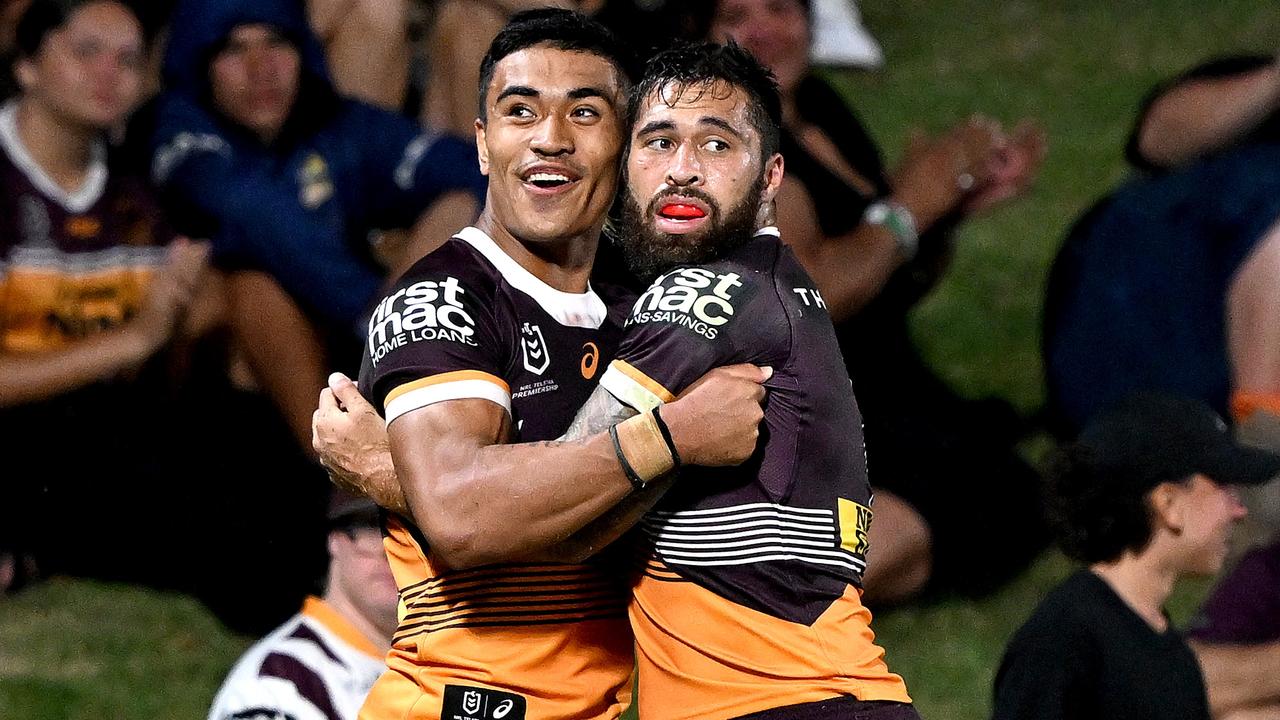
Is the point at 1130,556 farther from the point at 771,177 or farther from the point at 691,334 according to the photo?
the point at 691,334

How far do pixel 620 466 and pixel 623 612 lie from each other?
1.79ft

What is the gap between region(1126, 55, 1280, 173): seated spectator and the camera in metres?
6.26

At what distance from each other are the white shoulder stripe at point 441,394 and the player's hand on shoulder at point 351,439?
0.69 ft

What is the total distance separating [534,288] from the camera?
141 inches

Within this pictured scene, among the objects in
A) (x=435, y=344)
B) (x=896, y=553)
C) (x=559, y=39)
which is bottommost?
(x=896, y=553)

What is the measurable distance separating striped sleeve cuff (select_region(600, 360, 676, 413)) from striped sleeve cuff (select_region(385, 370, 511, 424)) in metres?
0.21

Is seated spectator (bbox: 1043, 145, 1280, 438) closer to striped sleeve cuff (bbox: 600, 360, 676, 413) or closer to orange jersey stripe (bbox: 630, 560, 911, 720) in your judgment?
orange jersey stripe (bbox: 630, 560, 911, 720)

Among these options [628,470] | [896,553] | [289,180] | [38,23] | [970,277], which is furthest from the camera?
[970,277]

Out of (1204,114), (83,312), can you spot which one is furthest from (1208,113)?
(83,312)

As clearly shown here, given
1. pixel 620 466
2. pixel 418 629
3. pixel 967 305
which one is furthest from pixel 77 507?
pixel 967 305

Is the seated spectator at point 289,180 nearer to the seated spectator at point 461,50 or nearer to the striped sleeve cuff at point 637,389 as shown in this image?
the seated spectator at point 461,50

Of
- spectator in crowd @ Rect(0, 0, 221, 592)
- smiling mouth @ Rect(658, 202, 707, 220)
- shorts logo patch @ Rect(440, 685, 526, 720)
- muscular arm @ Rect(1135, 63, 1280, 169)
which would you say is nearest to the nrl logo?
smiling mouth @ Rect(658, 202, 707, 220)

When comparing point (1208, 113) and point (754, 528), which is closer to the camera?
point (754, 528)

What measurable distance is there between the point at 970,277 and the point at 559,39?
4.92 m
